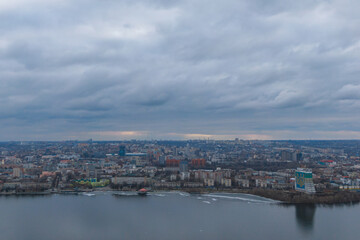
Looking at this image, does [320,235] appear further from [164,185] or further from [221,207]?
[164,185]

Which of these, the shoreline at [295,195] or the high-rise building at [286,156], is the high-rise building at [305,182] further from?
the high-rise building at [286,156]

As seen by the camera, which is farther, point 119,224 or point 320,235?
point 119,224

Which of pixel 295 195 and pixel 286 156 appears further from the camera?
pixel 286 156

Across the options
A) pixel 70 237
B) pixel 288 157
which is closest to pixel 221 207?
pixel 70 237

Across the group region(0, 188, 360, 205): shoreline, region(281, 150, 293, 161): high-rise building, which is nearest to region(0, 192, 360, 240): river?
region(0, 188, 360, 205): shoreline

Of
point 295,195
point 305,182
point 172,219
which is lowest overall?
point 172,219

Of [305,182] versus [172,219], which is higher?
[305,182]

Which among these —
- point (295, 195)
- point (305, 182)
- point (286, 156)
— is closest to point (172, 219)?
point (295, 195)

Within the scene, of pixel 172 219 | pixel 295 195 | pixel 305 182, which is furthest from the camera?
pixel 305 182

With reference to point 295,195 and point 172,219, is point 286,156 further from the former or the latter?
point 172,219

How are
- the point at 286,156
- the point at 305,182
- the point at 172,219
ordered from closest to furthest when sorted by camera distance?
the point at 172,219 → the point at 305,182 → the point at 286,156
